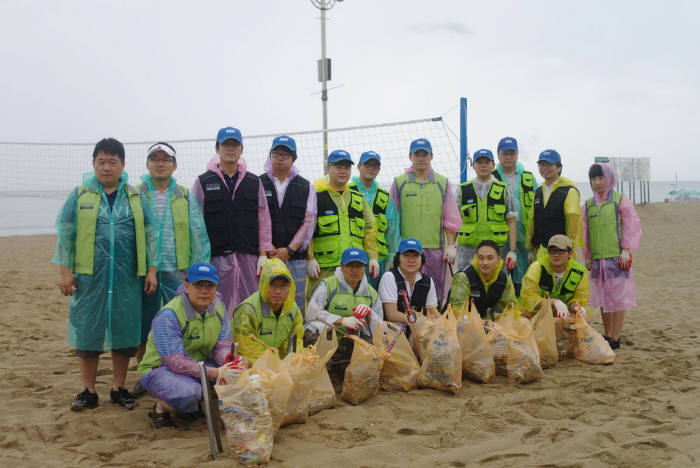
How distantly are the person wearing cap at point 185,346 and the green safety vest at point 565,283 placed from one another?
271 centimetres

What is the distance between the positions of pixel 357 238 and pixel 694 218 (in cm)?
2169

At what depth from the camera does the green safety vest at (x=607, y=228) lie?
5.16 m

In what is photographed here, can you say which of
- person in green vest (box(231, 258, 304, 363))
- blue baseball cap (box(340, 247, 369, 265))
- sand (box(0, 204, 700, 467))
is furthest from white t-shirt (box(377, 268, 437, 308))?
person in green vest (box(231, 258, 304, 363))

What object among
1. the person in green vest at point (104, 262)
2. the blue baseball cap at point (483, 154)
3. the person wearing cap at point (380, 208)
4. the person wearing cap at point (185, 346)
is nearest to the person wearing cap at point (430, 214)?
the person wearing cap at point (380, 208)

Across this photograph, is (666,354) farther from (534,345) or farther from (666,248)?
(666,248)

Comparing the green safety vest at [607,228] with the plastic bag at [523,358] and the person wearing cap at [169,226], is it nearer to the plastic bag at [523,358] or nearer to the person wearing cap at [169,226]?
the plastic bag at [523,358]

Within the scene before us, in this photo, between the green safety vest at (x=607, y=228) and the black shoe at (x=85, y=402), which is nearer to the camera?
the black shoe at (x=85, y=402)

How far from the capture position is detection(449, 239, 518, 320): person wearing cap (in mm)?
4434

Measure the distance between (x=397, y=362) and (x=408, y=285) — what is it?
0.75 m

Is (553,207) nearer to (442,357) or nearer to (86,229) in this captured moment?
(442,357)

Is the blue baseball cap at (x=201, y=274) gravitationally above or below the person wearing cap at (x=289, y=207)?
below

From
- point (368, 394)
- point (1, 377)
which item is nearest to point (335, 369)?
point (368, 394)

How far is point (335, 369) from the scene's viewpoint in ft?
14.3

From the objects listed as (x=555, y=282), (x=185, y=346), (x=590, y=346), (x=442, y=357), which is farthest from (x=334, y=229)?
(x=590, y=346)
